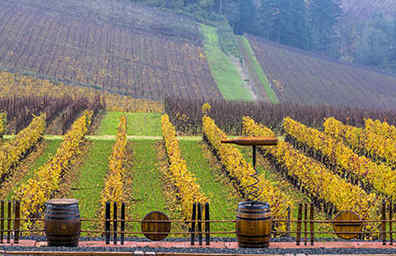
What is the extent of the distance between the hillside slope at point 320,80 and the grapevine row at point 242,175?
3294 centimetres

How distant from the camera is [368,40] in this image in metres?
102

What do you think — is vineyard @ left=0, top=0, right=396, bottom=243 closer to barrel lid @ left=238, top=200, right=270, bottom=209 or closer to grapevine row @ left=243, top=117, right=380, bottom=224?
grapevine row @ left=243, top=117, right=380, bottom=224

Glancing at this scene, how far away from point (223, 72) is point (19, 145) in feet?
145

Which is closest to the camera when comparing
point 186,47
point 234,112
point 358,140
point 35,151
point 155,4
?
point 35,151

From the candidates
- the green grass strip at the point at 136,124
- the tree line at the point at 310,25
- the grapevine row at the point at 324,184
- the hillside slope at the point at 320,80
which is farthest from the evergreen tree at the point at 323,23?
the grapevine row at the point at 324,184

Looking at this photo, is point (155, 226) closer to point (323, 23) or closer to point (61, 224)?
point (61, 224)

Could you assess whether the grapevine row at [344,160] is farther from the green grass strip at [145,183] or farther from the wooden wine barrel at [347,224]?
the wooden wine barrel at [347,224]

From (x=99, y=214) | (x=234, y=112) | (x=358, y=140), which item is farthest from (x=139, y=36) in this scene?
(x=99, y=214)

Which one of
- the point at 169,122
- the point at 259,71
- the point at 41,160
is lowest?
the point at 41,160

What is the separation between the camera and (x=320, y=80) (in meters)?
74.6

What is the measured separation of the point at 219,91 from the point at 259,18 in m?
43.1

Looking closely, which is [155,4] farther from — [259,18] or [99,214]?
[99,214]

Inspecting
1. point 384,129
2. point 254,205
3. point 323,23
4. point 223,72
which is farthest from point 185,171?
point 323,23

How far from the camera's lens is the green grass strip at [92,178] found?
21891mm
